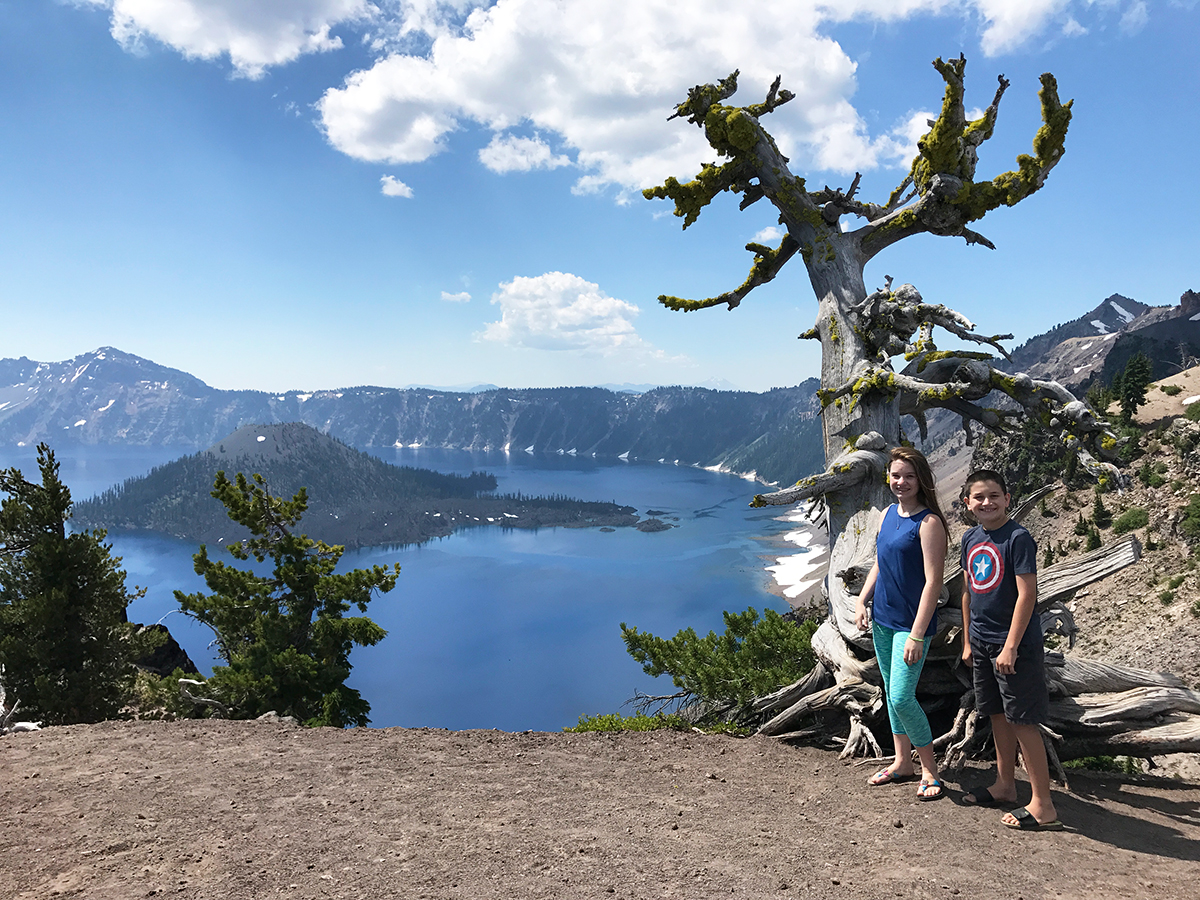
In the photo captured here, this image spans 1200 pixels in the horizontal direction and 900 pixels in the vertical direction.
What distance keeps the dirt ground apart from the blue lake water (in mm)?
72699

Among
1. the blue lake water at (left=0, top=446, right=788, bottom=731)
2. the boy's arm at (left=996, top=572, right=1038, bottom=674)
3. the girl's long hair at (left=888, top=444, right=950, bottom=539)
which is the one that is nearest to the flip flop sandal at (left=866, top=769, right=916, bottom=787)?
the boy's arm at (left=996, top=572, right=1038, bottom=674)

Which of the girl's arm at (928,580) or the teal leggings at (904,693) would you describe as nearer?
the girl's arm at (928,580)

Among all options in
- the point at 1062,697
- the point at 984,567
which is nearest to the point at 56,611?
the point at 984,567

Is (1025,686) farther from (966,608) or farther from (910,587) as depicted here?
(910,587)

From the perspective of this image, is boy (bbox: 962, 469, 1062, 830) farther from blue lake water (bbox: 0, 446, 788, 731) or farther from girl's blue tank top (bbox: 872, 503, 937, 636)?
blue lake water (bbox: 0, 446, 788, 731)

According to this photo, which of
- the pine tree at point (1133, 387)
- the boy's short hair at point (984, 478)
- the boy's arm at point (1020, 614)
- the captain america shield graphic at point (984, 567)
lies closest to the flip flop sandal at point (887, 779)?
the boy's arm at point (1020, 614)

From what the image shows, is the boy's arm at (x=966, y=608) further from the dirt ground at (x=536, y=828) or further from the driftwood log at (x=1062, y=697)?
the dirt ground at (x=536, y=828)

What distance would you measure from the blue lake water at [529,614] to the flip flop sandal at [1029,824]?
74192mm

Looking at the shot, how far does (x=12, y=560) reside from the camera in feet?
56.1

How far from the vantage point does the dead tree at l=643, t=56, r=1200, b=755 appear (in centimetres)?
770

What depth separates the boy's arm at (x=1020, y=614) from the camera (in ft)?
15.6

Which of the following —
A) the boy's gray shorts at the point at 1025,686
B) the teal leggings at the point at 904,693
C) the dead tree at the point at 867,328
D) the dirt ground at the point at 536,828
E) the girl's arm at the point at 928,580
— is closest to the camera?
the dirt ground at the point at 536,828

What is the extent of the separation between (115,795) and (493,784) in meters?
3.34

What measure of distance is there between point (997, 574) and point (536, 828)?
4.12 metres
